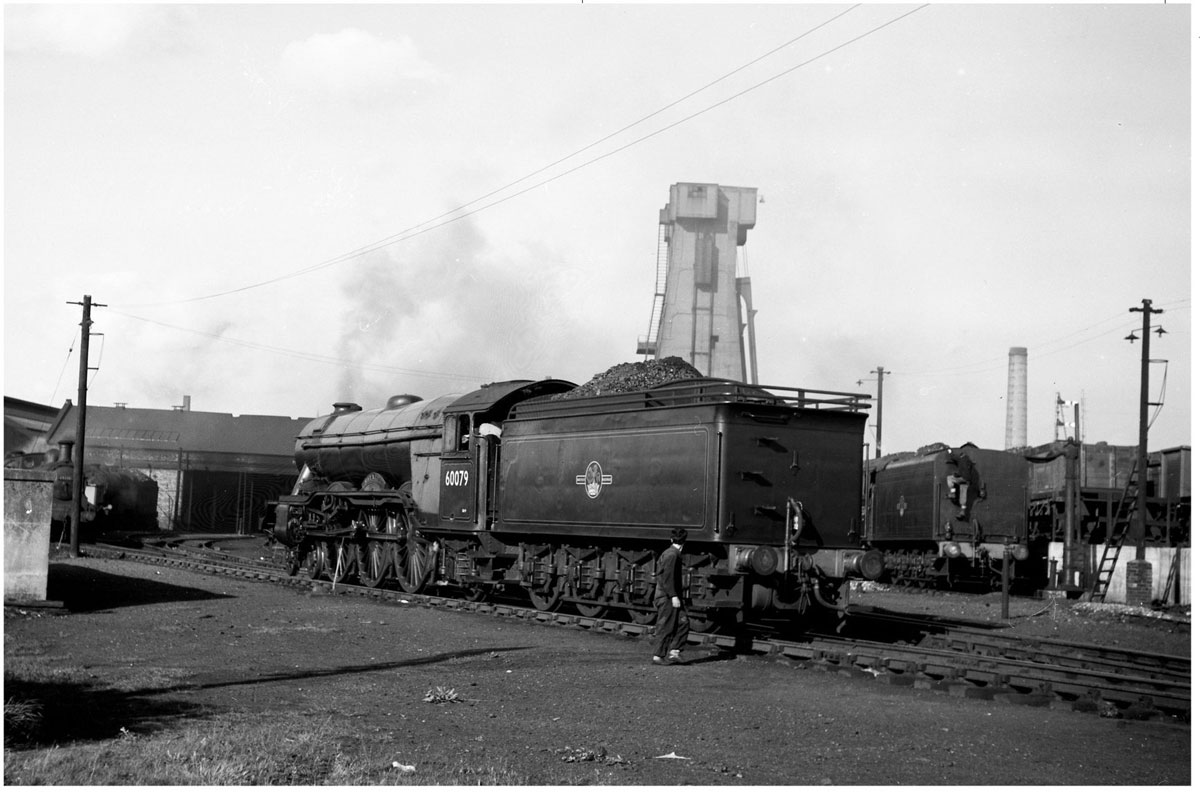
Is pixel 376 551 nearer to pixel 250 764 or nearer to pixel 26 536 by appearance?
pixel 26 536

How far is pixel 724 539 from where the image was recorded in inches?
535

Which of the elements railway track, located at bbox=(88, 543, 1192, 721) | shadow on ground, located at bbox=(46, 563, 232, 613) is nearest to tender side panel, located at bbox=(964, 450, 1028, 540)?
railway track, located at bbox=(88, 543, 1192, 721)

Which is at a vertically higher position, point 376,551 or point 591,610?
point 376,551

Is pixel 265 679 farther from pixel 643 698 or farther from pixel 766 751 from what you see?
pixel 766 751

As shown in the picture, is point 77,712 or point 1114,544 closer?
point 77,712

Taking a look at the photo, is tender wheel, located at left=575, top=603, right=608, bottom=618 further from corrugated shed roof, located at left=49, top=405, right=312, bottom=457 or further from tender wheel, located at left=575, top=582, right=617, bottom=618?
corrugated shed roof, located at left=49, top=405, right=312, bottom=457

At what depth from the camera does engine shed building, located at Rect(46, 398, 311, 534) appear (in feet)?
178

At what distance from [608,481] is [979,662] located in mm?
5185

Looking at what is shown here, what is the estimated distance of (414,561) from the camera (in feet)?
65.5

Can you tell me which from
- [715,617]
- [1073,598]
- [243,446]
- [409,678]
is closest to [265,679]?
[409,678]

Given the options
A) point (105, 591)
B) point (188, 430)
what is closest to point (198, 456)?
point (188, 430)

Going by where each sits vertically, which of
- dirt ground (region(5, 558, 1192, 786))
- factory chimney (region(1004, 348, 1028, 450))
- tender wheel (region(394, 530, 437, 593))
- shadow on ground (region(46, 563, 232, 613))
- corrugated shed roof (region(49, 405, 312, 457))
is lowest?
shadow on ground (region(46, 563, 232, 613))

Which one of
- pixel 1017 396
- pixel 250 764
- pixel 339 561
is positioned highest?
pixel 1017 396

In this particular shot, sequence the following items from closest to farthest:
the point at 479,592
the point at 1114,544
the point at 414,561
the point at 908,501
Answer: the point at 479,592 → the point at 414,561 → the point at 1114,544 → the point at 908,501
